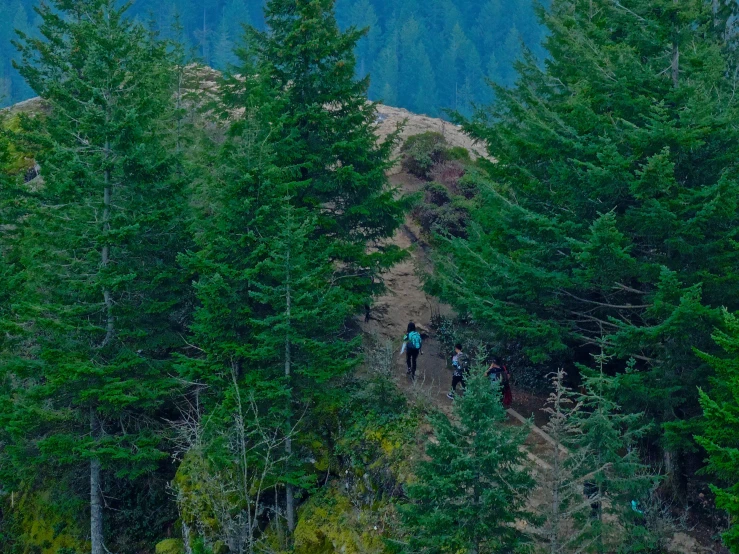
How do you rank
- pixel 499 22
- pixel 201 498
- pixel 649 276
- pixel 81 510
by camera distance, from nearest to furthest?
pixel 649 276, pixel 201 498, pixel 81 510, pixel 499 22

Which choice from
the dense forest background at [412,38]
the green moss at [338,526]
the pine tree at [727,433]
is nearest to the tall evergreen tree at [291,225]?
the green moss at [338,526]

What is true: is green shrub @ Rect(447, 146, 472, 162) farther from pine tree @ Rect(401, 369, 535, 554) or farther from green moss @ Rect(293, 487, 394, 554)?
pine tree @ Rect(401, 369, 535, 554)

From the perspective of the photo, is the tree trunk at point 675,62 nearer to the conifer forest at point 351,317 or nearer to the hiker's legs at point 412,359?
the conifer forest at point 351,317

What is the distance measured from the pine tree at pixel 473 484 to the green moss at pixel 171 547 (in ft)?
24.6

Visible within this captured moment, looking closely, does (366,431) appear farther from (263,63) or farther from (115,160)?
(263,63)

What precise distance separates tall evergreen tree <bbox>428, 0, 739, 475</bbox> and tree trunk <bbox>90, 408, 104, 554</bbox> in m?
9.36

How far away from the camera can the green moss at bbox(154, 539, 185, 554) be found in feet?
56.3

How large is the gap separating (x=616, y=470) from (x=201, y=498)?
898cm

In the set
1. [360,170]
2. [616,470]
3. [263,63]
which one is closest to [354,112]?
[360,170]

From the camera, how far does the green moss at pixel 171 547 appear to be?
17.2 m

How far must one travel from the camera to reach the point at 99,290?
702 inches

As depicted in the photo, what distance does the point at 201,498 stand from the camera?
16297mm

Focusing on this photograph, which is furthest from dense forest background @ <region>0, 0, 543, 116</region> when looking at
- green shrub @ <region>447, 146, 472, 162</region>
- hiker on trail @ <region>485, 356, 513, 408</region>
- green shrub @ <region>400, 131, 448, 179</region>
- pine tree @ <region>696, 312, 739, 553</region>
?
pine tree @ <region>696, 312, 739, 553</region>

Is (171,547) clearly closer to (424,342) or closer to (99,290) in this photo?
(99,290)
